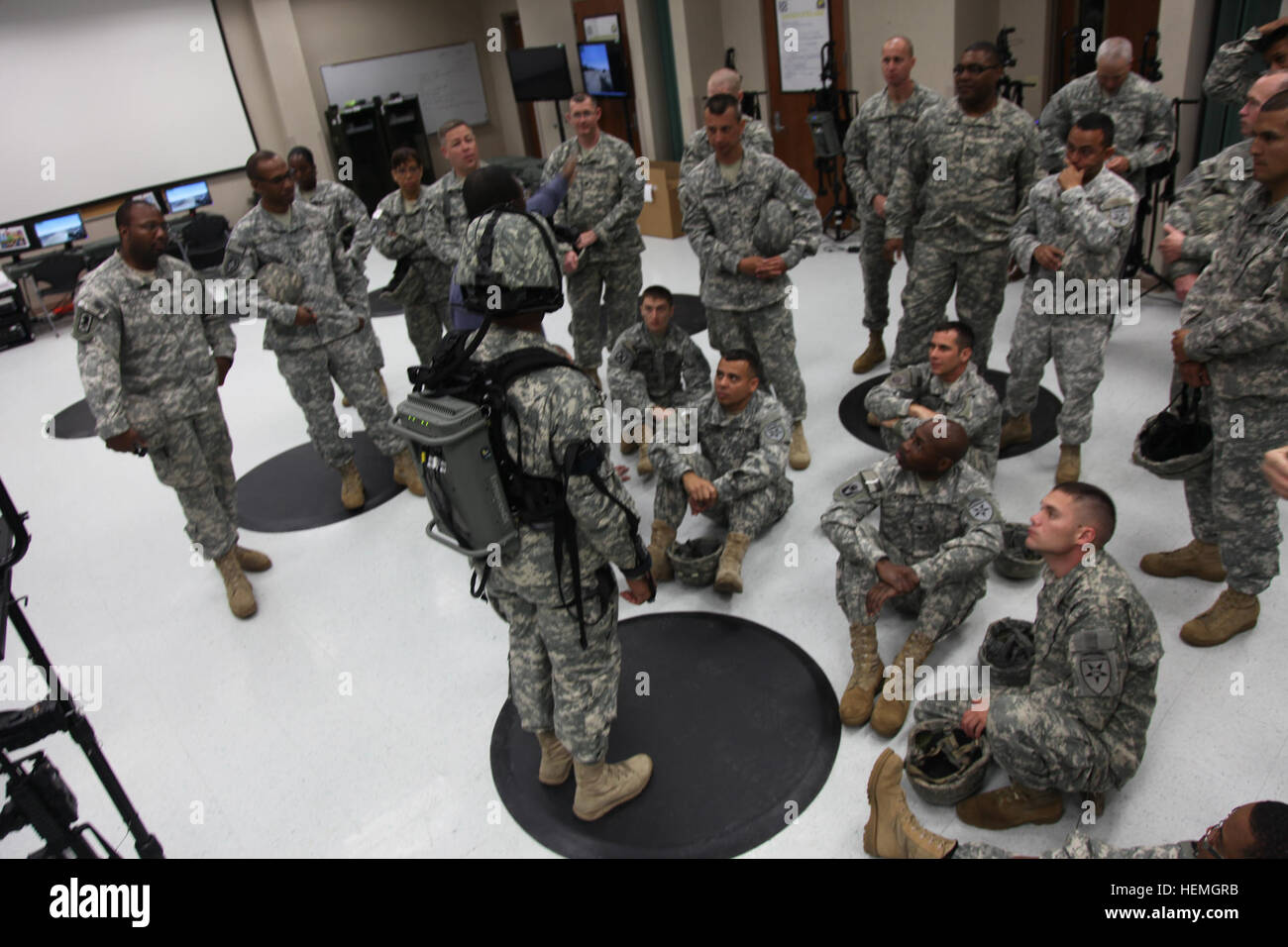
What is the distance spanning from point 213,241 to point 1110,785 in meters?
9.92

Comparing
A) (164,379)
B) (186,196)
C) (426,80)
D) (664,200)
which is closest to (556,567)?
(164,379)

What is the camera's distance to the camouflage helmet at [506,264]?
212cm

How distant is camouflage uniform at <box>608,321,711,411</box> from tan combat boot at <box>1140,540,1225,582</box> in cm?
200

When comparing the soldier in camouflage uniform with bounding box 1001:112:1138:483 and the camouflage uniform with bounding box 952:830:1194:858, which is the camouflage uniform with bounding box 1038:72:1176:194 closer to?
the soldier in camouflage uniform with bounding box 1001:112:1138:483

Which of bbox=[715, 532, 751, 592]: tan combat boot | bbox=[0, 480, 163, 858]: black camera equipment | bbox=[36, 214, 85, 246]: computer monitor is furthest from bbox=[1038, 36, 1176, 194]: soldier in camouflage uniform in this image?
bbox=[36, 214, 85, 246]: computer monitor

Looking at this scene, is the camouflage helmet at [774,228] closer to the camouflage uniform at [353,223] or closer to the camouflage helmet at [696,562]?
the camouflage helmet at [696,562]

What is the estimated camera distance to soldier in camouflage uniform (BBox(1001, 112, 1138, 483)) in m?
3.46

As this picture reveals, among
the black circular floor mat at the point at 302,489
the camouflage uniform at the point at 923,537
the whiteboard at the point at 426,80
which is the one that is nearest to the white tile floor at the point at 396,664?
the black circular floor mat at the point at 302,489

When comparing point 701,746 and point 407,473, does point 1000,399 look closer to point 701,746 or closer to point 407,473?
point 701,746

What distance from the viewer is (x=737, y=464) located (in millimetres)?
3723

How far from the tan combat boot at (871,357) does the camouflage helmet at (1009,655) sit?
2.56m

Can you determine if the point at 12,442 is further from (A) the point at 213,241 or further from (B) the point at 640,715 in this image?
(B) the point at 640,715

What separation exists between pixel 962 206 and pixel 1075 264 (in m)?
0.62

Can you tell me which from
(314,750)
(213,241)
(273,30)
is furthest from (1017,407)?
(273,30)
